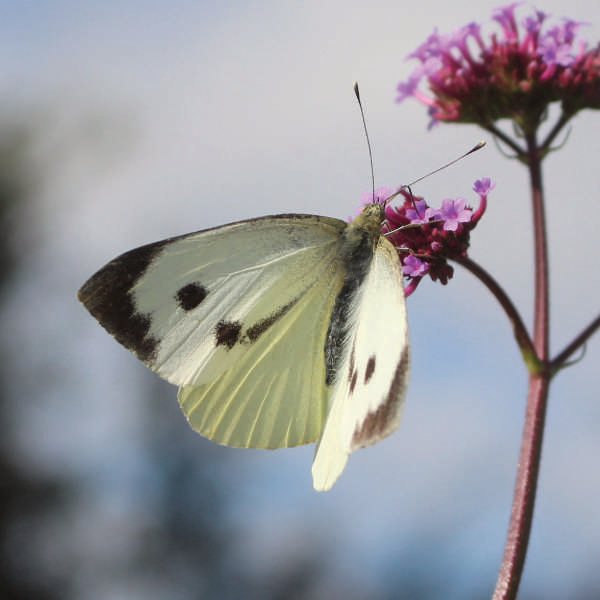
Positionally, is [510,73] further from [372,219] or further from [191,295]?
[191,295]

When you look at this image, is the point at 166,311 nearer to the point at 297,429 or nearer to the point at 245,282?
the point at 245,282

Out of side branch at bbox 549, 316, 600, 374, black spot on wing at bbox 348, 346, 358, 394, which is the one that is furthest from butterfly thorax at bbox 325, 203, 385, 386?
side branch at bbox 549, 316, 600, 374

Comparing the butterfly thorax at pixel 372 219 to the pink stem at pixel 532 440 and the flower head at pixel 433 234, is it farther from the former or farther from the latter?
the pink stem at pixel 532 440

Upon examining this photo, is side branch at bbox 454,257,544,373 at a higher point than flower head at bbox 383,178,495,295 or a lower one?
lower

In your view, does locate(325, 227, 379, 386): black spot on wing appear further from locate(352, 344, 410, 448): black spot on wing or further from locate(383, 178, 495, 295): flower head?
locate(352, 344, 410, 448): black spot on wing

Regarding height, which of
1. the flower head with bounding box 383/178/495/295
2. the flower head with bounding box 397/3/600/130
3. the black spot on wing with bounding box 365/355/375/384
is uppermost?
the flower head with bounding box 397/3/600/130

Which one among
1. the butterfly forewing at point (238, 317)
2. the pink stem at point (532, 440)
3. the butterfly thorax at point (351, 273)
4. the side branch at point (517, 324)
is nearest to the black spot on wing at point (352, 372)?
the butterfly thorax at point (351, 273)

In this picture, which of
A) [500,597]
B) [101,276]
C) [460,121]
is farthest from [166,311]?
[500,597]
